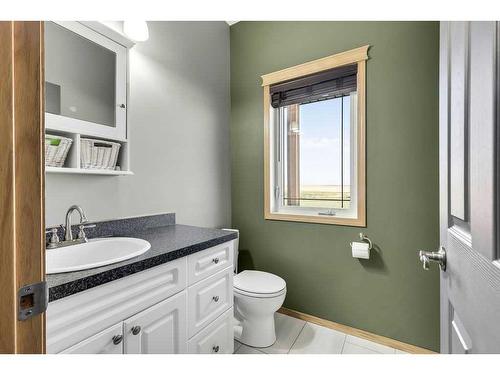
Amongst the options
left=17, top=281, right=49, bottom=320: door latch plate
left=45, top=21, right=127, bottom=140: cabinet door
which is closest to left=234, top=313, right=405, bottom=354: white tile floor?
left=17, top=281, right=49, bottom=320: door latch plate

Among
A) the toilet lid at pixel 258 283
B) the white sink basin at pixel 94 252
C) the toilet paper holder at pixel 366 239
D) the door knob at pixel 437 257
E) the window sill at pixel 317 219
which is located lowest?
the toilet lid at pixel 258 283

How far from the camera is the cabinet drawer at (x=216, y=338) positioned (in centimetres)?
121

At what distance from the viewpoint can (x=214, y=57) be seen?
7.39 feet

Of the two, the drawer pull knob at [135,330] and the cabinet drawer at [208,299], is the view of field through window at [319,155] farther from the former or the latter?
the drawer pull knob at [135,330]

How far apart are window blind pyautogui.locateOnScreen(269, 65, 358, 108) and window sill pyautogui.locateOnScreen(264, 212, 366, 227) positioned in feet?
3.24

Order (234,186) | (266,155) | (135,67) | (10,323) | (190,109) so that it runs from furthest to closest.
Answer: (234,186), (266,155), (190,109), (135,67), (10,323)

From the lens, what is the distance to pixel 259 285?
5.67ft

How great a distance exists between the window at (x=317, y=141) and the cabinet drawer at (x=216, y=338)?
3.23 feet

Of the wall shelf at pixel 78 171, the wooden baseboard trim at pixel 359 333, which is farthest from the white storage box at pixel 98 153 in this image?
the wooden baseboard trim at pixel 359 333
